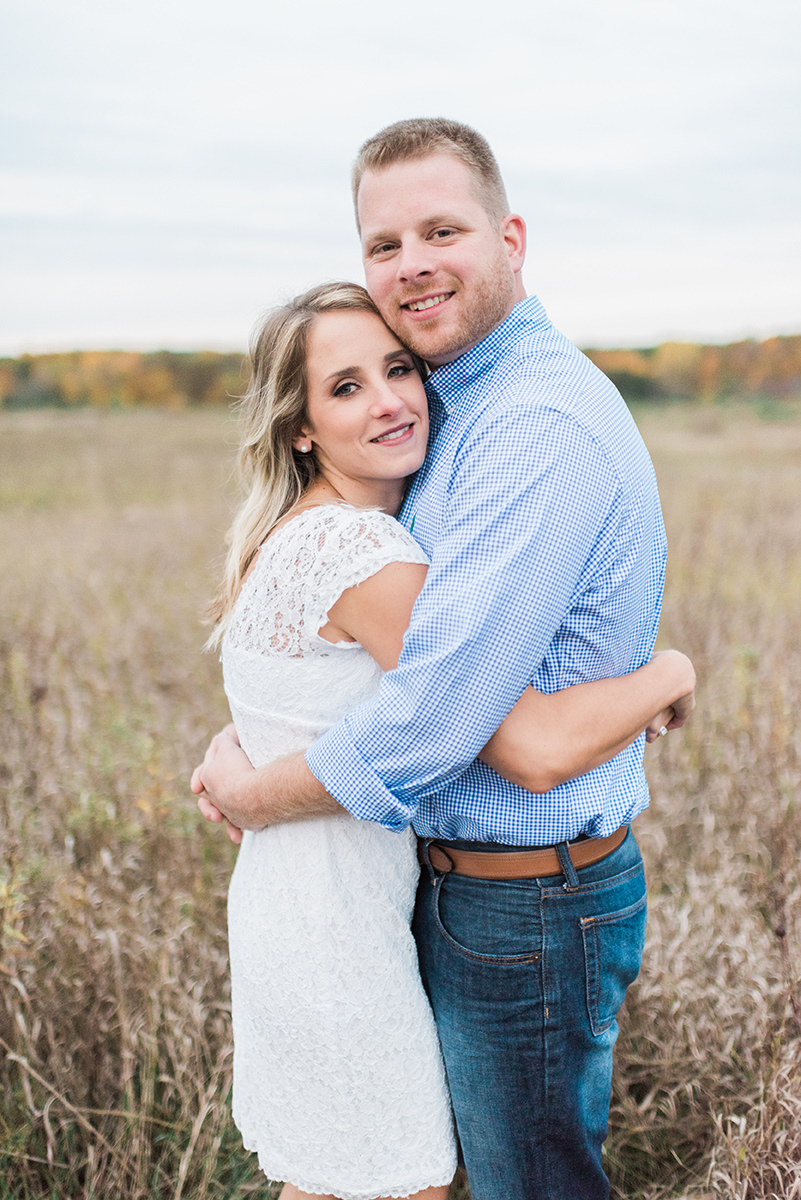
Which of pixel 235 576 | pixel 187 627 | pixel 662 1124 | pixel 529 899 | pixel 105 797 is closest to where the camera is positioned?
pixel 529 899

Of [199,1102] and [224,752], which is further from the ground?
[224,752]

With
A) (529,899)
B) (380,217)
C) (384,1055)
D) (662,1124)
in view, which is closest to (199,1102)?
(384,1055)

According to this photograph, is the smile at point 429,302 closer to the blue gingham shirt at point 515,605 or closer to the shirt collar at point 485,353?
the shirt collar at point 485,353

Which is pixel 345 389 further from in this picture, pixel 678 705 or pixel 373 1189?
pixel 373 1189

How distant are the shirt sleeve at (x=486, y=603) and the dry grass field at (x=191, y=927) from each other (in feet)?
4.64

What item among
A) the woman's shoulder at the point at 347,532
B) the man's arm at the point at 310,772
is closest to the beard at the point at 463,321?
the woman's shoulder at the point at 347,532

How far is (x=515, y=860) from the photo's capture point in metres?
1.86

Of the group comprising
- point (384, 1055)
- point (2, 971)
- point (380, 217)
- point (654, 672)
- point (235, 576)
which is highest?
point (380, 217)

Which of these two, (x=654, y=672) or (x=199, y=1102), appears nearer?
(x=654, y=672)

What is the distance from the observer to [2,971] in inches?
110

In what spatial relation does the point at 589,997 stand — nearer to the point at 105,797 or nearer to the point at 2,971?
the point at 2,971

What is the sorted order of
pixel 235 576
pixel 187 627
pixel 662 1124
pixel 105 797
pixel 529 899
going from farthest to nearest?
pixel 187 627 < pixel 105 797 < pixel 662 1124 < pixel 235 576 < pixel 529 899

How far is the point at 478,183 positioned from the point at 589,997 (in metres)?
1.73

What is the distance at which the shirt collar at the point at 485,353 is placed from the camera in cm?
204
